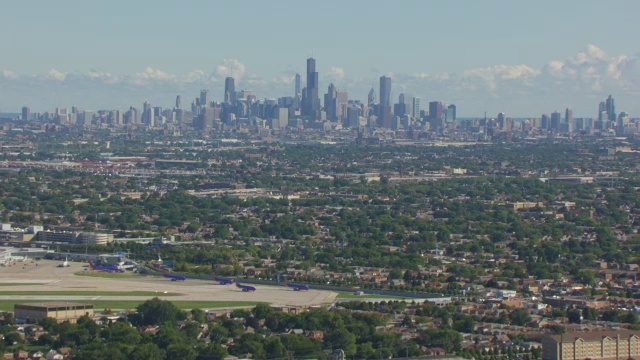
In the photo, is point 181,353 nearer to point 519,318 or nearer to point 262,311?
point 262,311

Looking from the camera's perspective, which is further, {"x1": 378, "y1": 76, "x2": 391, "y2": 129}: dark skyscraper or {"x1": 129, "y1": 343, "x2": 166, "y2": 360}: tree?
{"x1": 378, "y1": 76, "x2": 391, "y2": 129}: dark skyscraper

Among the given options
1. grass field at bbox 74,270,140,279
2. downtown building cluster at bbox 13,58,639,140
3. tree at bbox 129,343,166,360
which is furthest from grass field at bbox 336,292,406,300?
downtown building cluster at bbox 13,58,639,140

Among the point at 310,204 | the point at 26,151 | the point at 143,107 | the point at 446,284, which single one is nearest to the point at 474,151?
the point at 26,151

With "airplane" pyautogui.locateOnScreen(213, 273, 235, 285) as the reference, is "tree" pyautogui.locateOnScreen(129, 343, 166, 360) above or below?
above

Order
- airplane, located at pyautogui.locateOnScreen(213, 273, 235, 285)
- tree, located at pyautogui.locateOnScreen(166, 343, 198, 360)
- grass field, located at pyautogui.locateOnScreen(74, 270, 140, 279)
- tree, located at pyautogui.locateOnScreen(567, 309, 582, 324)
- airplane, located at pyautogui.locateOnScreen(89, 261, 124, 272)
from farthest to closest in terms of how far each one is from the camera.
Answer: airplane, located at pyautogui.locateOnScreen(89, 261, 124, 272)
grass field, located at pyautogui.locateOnScreen(74, 270, 140, 279)
airplane, located at pyautogui.locateOnScreen(213, 273, 235, 285)
tree, located at pyautogui.locateOnScreen(567, 309, 582, 324)
tree, located at pyautogui.locateOnScreen(166, 343, 198, 360)

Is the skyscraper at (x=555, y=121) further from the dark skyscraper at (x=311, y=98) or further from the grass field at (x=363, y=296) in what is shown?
the grass field at (x=363, y=296)

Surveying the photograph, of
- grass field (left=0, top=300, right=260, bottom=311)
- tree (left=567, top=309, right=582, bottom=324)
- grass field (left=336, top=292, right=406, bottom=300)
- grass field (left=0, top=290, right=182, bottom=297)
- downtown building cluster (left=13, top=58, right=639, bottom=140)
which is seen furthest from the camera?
downtown building cluster (left=13, top=58, right=639, bottom=140)

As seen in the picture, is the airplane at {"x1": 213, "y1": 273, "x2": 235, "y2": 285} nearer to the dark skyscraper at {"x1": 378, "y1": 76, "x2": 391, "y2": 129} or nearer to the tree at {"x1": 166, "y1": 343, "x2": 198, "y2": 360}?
the tree at {"x1": 166, "y1": 343, "x2": 198, "y2": 360}
